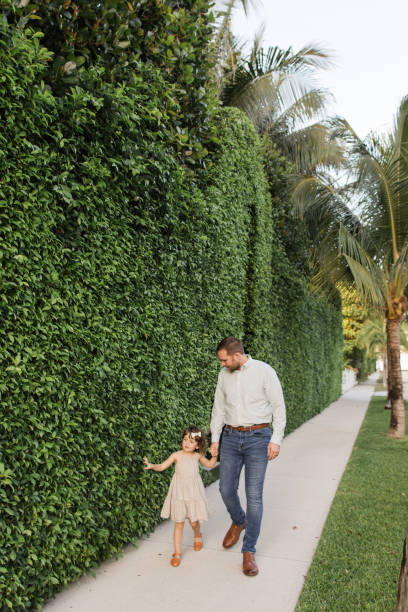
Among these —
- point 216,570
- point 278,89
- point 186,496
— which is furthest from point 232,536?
point 278,89

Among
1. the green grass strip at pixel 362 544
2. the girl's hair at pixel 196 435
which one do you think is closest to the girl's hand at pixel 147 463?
the girl's hair at pixel 196 435

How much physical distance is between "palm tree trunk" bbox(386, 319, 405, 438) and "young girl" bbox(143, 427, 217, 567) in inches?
342

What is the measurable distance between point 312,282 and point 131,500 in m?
9.72

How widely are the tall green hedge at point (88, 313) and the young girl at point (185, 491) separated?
0.39 metres

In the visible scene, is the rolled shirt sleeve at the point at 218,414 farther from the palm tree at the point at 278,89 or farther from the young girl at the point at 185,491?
the palm tree at the point at 278,89

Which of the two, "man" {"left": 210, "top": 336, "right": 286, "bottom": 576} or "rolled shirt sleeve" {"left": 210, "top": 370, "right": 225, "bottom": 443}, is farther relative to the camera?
"rolled shirt sleeve" {"left": 210, "top": 370, "right": 225, "bottom": 443}

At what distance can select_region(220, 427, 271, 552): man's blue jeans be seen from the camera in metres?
4.46

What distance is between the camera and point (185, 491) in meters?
4.59

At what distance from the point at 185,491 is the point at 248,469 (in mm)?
611

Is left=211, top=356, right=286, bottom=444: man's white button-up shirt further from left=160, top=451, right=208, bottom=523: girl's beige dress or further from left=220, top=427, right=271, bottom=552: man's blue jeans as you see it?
left=160, top=451, right=208, bottom=523: girl's beige dress

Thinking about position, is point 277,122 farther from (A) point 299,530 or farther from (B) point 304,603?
(B) point 304,603

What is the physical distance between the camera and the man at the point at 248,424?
14.8 feet

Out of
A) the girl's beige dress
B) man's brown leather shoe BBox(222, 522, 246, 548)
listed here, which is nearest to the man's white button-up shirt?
the girl's beige dress

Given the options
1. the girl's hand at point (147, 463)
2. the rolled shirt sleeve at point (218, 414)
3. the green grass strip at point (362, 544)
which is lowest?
the green grass strip at point (362, 544)
